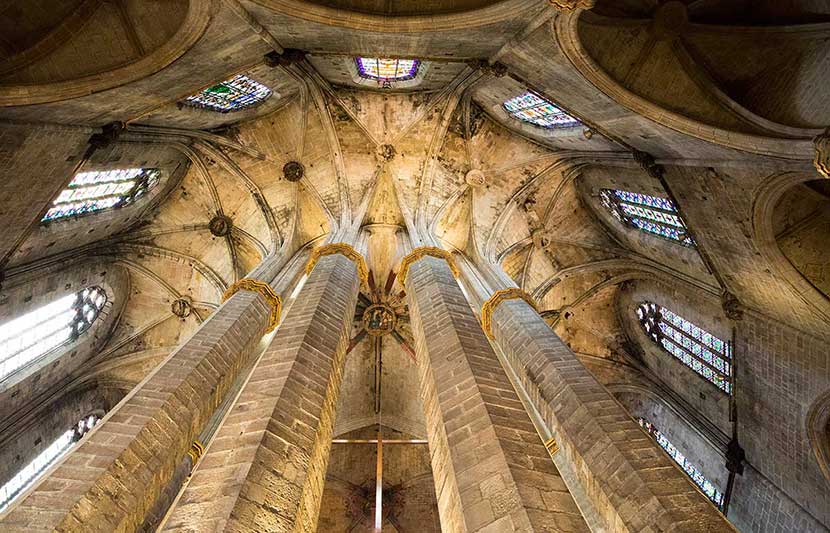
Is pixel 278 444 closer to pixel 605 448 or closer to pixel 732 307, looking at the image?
pixel 605 448

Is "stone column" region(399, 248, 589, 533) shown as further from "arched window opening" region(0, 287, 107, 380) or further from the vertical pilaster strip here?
"arched window opening" region(0, 287, 107, 380)

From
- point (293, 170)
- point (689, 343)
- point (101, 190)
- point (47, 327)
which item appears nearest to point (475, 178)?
point (293, 170)

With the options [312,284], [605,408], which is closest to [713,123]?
[605,408]

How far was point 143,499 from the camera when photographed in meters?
4.43

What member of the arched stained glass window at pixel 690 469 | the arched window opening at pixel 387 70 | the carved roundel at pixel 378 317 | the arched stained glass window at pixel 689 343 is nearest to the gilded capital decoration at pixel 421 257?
the carved roundel at pixel 378 317

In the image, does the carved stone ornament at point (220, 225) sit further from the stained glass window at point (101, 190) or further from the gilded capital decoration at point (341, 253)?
the gilded capital decoration at point (341, 253)

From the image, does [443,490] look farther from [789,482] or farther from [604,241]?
[604,241]

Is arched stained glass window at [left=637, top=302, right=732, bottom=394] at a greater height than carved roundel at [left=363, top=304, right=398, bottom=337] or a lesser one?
lesser

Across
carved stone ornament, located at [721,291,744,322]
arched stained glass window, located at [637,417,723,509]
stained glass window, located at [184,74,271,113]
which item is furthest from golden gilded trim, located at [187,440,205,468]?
carved stone ornament, located at [721,291,744,322]

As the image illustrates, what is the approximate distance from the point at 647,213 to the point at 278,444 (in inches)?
419

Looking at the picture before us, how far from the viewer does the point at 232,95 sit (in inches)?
482

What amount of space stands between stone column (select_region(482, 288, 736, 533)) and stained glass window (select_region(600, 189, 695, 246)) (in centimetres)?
495

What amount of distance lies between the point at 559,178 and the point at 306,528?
1187 cm

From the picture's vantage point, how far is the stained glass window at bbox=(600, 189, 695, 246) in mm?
10891
